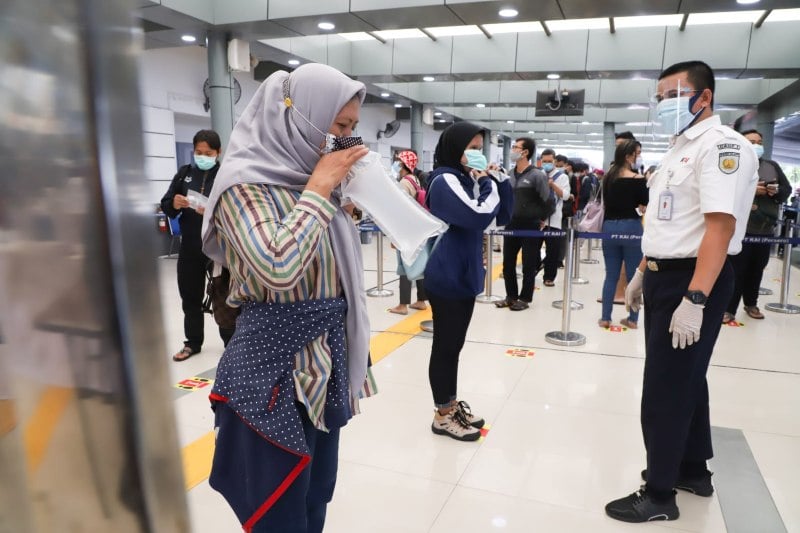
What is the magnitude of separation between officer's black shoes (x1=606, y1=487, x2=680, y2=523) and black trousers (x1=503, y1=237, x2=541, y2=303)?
3717 millimetres

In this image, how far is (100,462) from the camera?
28 centimetres

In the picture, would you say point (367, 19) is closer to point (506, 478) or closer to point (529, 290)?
point (529, 290)

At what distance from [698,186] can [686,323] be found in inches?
19.1

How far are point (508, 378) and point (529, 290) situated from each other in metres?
2.38

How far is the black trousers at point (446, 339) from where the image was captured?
109 inches

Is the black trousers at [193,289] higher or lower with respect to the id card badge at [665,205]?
lower

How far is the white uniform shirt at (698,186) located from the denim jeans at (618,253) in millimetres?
2863

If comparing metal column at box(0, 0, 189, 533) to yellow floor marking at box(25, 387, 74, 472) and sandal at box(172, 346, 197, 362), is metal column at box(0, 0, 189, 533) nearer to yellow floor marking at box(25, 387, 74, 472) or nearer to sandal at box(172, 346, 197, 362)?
yellow floor marking at box(25, 387, 74, 472)

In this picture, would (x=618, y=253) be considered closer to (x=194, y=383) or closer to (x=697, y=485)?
(x=697, y=485)

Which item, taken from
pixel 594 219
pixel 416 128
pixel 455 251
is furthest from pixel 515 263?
pixel 416 128

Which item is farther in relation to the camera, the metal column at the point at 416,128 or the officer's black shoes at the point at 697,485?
the metal column at the point at 416,128

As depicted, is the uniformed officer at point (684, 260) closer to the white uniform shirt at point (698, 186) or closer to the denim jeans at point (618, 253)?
the white uniform shirt at point (698, 186)

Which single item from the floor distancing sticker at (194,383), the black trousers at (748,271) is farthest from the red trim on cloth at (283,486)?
the black trousers at (748,271)

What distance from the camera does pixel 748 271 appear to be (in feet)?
18.2
